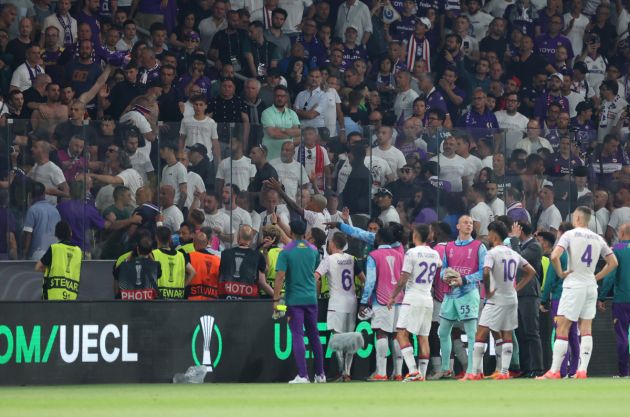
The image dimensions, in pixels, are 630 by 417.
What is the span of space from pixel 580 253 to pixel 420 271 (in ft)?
6.65

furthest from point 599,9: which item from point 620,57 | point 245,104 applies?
point 245,104

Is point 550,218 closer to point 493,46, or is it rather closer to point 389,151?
point 389,151

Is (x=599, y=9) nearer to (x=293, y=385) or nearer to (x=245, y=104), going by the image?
(x=245, y=104)

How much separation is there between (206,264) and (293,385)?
8.71 feet

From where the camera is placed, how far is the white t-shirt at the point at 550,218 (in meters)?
21.9

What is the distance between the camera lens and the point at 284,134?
2089 cm

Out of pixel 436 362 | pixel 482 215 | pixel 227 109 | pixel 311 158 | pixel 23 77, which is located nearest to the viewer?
pixel 436 362

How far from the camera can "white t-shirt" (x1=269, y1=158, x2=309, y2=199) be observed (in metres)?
20.8

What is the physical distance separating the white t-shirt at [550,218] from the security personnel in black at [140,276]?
6.42m

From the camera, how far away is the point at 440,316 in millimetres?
18359

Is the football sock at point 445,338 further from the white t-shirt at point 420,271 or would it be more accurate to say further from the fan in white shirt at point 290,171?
the fan in white shirt at point 290,171

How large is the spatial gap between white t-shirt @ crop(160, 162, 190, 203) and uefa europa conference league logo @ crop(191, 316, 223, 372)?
8.31ft

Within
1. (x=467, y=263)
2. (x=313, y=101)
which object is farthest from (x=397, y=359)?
(x=313, y=101)

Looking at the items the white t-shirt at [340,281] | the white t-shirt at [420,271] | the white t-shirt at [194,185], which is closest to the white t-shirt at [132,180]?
the white t-shirt at [194,185]
